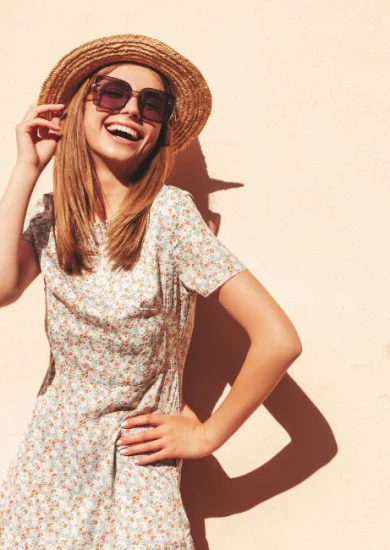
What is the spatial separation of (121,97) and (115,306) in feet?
1.50

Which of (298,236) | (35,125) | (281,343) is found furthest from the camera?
(298,236)

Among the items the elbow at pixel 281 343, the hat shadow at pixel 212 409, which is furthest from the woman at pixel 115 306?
the hat shadow at pixel 212 409

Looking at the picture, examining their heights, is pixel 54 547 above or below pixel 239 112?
below

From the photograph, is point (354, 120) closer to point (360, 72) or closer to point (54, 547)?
point (360, 72)

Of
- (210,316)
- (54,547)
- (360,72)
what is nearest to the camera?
(54,547)

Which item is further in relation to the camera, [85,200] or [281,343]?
[85,200]

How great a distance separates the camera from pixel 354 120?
1453 millimetres

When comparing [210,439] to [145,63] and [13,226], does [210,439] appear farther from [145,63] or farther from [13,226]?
[145,63]

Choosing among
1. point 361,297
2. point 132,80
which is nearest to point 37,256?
point 132,80

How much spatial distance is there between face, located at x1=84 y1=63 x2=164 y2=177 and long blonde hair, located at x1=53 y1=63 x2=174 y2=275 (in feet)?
0.09

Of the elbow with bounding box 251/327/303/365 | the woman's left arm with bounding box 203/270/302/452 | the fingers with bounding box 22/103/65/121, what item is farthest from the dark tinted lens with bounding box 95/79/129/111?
the elbow with bounding box 251/327/303/365

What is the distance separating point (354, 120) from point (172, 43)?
0.53m

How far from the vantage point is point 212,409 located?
1.57 m

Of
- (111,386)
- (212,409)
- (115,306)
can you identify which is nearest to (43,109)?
(115,306)
